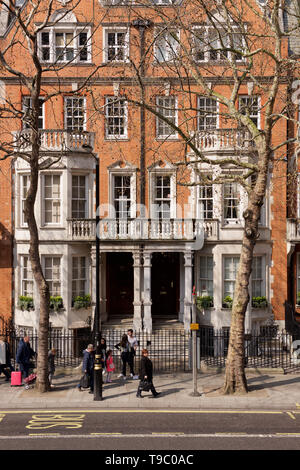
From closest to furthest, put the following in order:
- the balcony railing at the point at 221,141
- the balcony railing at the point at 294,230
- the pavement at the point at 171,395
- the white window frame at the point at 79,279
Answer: the pavement at the point at 171,395 → the balcony railing at the point at 221,141 → the white window frame at the point at 79,279 → the balcony railing at the point at 294,230

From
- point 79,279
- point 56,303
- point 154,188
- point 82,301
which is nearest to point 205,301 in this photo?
point 82,301

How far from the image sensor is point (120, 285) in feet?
89.9

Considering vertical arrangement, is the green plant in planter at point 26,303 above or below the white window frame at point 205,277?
below

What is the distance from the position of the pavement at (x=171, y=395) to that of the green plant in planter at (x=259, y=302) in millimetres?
4527

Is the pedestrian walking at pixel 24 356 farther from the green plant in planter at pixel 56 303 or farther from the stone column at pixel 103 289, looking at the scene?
the stone column at pixel 103 289

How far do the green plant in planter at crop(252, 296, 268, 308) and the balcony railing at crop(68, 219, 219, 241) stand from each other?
3317mm

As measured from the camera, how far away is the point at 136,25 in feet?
83.9

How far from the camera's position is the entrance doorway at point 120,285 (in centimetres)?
2720

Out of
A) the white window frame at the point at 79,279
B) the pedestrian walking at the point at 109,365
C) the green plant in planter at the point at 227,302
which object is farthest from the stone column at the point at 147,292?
the pedestrian walking at the point at 109,365

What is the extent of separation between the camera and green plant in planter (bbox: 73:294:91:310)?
24.4 metres

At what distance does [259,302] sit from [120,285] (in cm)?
667

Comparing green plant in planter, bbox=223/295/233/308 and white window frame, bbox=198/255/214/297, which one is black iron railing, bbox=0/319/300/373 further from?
white window frame, bbox=198/255/214/297

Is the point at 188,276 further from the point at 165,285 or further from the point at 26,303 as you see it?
the point at 26,303
